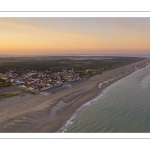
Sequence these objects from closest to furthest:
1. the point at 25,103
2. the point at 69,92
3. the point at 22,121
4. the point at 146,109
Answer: the point at 22,121
the point at 146,109
the point at 25,103
the point at 69,92

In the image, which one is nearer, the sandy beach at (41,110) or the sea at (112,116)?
the sea at (112,116)

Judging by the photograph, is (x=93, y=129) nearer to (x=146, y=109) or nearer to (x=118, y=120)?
(x=118, y=120)

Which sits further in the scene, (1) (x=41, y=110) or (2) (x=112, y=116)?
(1) (x=41, y=110)

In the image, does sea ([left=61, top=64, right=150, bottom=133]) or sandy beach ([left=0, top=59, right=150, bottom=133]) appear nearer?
sea ([left=61, top=64, right=150, bottom=133])
